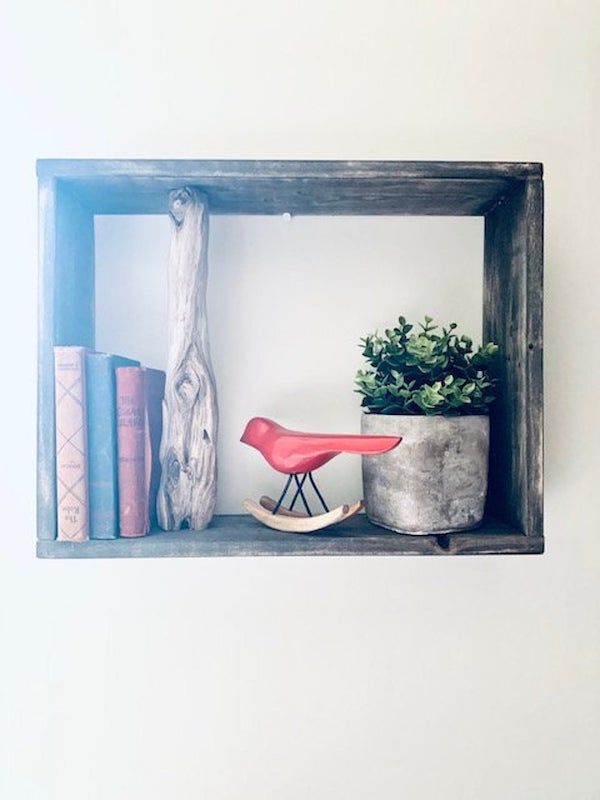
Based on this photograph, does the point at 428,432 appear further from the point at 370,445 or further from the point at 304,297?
the point at 304,297

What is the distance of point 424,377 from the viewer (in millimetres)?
649

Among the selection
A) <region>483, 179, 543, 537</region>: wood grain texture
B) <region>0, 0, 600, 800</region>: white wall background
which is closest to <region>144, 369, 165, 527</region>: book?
<region>0, 0, 600, 800</region>: white wall background

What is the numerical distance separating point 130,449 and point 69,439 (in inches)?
2.3

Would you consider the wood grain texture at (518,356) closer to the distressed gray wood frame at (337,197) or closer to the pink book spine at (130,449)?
the distressed gray wood frame at (337,197)

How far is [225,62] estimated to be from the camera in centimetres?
78

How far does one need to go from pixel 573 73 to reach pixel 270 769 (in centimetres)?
96

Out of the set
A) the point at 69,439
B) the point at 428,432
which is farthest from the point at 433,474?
the point at 69,439

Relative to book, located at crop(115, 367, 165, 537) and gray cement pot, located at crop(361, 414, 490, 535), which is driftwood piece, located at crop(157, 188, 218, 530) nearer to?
book, located at crop(115, 367, 165, 537)

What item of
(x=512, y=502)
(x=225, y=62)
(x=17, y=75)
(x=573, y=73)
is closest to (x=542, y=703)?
(x=512, y=502)

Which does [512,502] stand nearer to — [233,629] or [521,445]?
[521,445]

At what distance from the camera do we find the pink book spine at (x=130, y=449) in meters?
0.62

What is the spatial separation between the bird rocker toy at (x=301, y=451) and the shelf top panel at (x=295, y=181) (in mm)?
251

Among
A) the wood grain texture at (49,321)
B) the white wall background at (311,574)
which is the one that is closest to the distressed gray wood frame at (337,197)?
the wood grain texture at (49,321)

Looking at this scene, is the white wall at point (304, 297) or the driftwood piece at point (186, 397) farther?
the white wall at point (304, 297)
